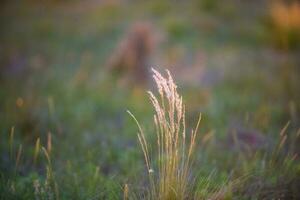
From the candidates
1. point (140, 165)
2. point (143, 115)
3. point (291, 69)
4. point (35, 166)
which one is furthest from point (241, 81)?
point (35, 166)

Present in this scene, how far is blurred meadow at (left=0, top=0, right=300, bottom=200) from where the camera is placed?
3074mm

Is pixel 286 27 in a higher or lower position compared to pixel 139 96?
higher

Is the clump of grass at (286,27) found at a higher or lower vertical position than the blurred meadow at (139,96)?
higher

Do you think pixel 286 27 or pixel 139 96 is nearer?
pixel 139 96

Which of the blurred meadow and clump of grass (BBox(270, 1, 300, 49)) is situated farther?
clump of grass (BBox(270, 1, 300, 49))

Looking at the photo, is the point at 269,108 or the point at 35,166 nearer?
the point at 35,166

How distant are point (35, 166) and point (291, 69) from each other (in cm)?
390

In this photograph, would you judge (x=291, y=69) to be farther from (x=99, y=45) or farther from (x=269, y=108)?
(x=99, y=45)

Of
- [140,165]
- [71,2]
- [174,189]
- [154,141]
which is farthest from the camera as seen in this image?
[71,2]

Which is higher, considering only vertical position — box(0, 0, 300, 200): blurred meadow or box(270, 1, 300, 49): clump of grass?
box(270, 1, 300, 49): clump of grass

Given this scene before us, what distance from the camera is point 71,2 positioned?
10.3 meters

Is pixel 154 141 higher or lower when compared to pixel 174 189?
lower

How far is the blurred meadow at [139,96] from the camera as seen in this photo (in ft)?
10.1

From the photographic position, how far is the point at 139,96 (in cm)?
528
